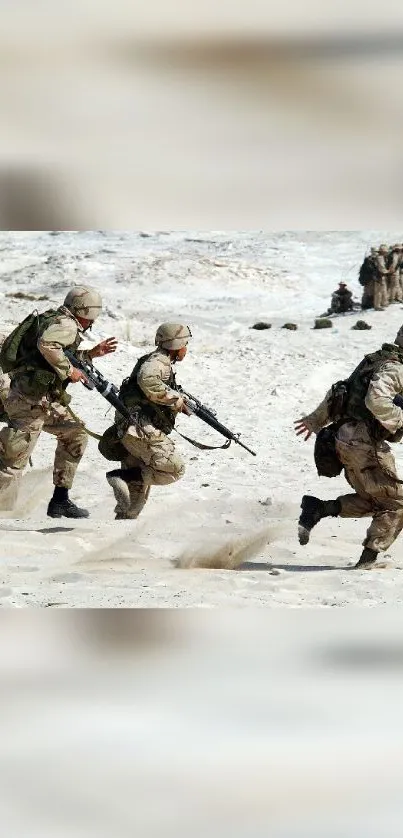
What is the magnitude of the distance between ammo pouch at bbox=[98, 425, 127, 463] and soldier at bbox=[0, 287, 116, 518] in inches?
7.9

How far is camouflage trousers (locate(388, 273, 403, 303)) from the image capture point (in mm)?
15516

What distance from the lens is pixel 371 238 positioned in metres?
19.1

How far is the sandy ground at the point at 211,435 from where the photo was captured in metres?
4.55

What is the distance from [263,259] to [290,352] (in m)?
5.94

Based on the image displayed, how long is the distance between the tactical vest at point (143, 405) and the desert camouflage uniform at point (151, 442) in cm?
2

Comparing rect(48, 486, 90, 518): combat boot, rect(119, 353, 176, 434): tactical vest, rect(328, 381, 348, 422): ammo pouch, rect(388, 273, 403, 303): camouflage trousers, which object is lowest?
rect(388, 273, 403, 303): camouflage trousers

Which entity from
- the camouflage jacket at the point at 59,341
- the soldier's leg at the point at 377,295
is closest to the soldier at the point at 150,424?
the camouflage jacket at the point at 59,341

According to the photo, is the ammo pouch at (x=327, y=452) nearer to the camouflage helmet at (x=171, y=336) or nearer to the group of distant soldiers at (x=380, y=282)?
the camouflage helmet at (x=171, y=336)

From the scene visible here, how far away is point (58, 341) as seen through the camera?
541cm

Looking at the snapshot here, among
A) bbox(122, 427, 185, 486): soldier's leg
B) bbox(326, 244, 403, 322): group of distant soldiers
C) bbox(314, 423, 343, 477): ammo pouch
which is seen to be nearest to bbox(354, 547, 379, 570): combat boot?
bbox(314, 423, 343, 477): ammo pouch

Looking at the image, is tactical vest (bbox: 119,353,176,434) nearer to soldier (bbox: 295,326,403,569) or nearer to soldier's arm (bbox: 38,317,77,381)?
soldier's arm (bbox: 38,317,77,381)
